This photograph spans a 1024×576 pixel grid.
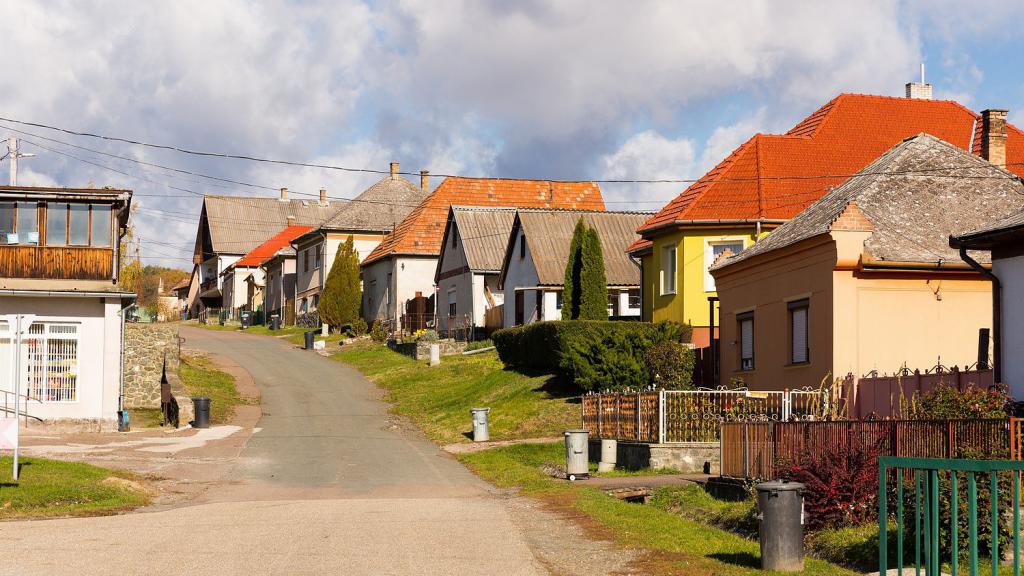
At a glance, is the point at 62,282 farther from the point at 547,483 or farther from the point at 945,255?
the point at 945,255

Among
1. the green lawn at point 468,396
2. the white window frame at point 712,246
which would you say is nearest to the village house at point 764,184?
the white window frame at point 712,246

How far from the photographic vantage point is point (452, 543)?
14.5m

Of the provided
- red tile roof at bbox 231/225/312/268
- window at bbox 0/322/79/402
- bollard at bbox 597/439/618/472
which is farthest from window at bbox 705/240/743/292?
red tile roof at bbox 231/225/312/268

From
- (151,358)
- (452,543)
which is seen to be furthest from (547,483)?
(151,358)

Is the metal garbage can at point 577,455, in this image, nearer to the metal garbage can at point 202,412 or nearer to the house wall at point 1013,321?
the house wall at point 1013,321

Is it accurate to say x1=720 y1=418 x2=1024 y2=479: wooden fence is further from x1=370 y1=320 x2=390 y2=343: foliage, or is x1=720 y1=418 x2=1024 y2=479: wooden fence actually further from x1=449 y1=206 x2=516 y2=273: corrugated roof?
x1=370 y1=320 x2=390 y2=343: foliage

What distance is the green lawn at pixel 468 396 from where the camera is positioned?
31.1 m

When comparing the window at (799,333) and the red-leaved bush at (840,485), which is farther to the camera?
the window at (799,333)

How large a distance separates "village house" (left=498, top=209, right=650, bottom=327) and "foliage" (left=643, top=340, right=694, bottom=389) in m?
13.7

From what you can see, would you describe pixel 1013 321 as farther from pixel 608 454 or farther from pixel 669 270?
pixel 669 270

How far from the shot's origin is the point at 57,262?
106 ft

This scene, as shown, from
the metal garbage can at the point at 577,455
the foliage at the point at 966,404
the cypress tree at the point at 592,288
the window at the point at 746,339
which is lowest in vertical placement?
the metal garbage can at the point at 577,455

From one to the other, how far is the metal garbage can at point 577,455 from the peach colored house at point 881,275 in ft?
18.8

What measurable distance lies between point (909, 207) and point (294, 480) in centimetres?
1504
